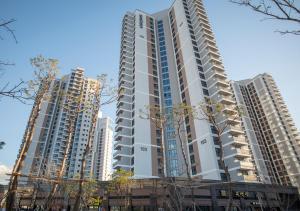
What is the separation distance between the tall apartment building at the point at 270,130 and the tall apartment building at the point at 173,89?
2264 cm

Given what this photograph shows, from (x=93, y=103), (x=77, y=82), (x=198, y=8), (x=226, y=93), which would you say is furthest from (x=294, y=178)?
(x=77, y=82)

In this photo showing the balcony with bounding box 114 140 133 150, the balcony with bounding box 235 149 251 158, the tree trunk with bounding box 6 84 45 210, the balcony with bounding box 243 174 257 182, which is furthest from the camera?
the balcony with bounding box 114 140 133 150

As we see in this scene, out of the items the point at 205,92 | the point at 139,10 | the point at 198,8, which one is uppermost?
the point at 139,10

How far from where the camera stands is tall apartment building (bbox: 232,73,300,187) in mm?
76750

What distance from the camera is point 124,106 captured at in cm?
6141

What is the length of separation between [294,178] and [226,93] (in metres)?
48.2

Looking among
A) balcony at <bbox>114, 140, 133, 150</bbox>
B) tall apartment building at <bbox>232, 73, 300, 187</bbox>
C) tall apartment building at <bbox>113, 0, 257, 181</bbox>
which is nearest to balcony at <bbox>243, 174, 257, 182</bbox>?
tall apartment building at <bbox>113, 0, 257, 181</bbox>

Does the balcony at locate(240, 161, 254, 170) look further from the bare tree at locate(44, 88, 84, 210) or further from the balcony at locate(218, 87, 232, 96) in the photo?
the bare tree at locate(44, 88, 84, 210)

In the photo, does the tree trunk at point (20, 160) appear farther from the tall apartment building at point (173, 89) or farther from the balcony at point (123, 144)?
the balcony at point (123, 144)

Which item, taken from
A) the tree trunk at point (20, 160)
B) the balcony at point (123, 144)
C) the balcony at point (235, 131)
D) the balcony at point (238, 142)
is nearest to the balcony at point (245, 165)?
the balcony at point (238, 142)

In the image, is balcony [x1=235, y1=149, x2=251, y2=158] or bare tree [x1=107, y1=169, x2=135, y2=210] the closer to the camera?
bare tree [x1=107, y1=169, x2=135, y2=210]

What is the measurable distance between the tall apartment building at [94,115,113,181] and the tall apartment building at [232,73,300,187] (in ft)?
279

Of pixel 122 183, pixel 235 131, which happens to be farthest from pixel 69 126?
pixel 235 131

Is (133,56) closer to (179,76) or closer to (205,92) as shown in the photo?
(179,76)
